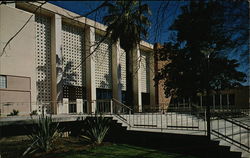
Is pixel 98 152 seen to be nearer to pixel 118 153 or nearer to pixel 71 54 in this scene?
pixel 118 153

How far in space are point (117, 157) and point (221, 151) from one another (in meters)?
3.24

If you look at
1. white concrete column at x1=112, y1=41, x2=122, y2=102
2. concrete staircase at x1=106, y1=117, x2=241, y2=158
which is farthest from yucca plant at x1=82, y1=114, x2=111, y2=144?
white concrete column at x1=112, y1=41, x2=122, y2=102

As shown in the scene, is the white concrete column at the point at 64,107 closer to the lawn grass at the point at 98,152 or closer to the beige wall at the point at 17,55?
the beige wall at the point at 17,55

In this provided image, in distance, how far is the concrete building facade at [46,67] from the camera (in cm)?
1513

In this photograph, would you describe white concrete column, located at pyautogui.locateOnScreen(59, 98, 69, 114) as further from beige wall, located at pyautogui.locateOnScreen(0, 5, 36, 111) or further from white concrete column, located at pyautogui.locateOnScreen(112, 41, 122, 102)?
white concrete column, located at pyautogui.locateOnScreen(112, 41, 122, 102)

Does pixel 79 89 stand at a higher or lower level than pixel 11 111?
higher

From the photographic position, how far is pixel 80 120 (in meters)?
11.3

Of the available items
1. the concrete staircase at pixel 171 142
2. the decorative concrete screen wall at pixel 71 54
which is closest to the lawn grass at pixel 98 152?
the concrete staircase at pixel 171 142

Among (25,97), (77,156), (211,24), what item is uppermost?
(211,24)

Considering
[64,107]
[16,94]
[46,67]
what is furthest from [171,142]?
[46,67]

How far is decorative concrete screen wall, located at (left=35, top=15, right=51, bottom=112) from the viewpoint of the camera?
17844mm

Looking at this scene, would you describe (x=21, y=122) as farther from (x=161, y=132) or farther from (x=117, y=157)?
(x=161, y=132)

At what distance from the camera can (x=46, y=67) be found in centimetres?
1848

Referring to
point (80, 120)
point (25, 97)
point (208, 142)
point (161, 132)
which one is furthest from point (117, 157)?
point (25, 97)
